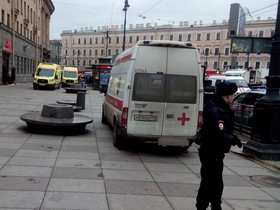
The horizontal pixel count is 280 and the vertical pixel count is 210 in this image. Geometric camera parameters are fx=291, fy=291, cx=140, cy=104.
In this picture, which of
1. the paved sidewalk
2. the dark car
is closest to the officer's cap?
the paved sidewalk

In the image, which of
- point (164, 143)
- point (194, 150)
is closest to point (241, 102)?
point (194, 150)

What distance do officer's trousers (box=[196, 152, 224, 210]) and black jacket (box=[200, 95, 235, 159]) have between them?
0.08m

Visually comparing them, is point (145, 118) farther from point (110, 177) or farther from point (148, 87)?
point (110, 177)

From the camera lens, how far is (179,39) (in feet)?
297

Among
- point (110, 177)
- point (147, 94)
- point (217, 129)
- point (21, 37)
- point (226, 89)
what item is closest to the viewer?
point (217, 129)

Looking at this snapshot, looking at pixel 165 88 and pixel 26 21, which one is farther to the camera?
pixel 26 21

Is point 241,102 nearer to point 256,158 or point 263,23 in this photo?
point 256,158

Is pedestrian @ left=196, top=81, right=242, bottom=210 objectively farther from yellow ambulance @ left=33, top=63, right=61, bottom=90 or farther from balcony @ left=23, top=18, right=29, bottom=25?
balcony @ left=23, top=18, right=29, bottom=25

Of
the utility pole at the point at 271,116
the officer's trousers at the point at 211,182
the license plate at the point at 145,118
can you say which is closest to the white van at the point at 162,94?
the license plate at the point at 145,118

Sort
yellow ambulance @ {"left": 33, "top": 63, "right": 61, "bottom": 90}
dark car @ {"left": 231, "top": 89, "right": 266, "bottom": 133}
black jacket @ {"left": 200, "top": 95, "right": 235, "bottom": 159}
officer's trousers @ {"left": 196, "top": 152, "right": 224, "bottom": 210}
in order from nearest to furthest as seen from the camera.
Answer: black jacket @ {"left": 200, "top": 95, "right": 235, "bottom": 159} → officer's trousers @ {"left": 196, "top": 152, "right": 224, "bottom": 210} → dark car @ {"left": 231, "top": 89, "right": 266, "bottom": 133} → yellow ambulance @ {"left": 33, "top": 63, "right": 61, "bottom": 90}

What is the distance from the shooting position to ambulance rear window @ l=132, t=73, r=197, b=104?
679cm

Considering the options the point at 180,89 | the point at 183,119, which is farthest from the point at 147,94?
Result: the point at 183,119

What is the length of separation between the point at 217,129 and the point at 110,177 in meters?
2.60

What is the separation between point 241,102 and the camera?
11.6m
